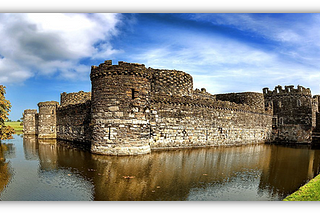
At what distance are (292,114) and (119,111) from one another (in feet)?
77.0

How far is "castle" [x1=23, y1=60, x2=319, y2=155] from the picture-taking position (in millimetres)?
13797

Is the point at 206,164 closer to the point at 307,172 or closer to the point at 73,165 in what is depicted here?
the point at 307,172

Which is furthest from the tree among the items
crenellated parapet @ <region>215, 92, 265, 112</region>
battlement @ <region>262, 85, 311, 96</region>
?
battlement @ <region>262, 85, 311, 96</region>

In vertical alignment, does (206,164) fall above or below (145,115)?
below

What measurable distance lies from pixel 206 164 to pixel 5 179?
8665mm

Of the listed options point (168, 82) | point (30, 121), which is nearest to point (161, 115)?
point (168, 82)

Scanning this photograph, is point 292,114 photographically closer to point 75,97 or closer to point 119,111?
point 119,111

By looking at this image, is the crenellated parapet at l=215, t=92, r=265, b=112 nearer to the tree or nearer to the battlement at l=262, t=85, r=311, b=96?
the battlement at l=262, t=85, r=311, b=96

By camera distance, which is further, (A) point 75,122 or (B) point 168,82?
(A) point 75,122

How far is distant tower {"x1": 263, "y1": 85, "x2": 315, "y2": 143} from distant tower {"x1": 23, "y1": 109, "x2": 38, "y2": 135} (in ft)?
106

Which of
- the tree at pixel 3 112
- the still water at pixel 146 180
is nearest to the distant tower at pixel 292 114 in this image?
the still water at pixel 146 180

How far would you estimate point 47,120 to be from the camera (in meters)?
28.1

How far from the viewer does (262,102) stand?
29.5m
